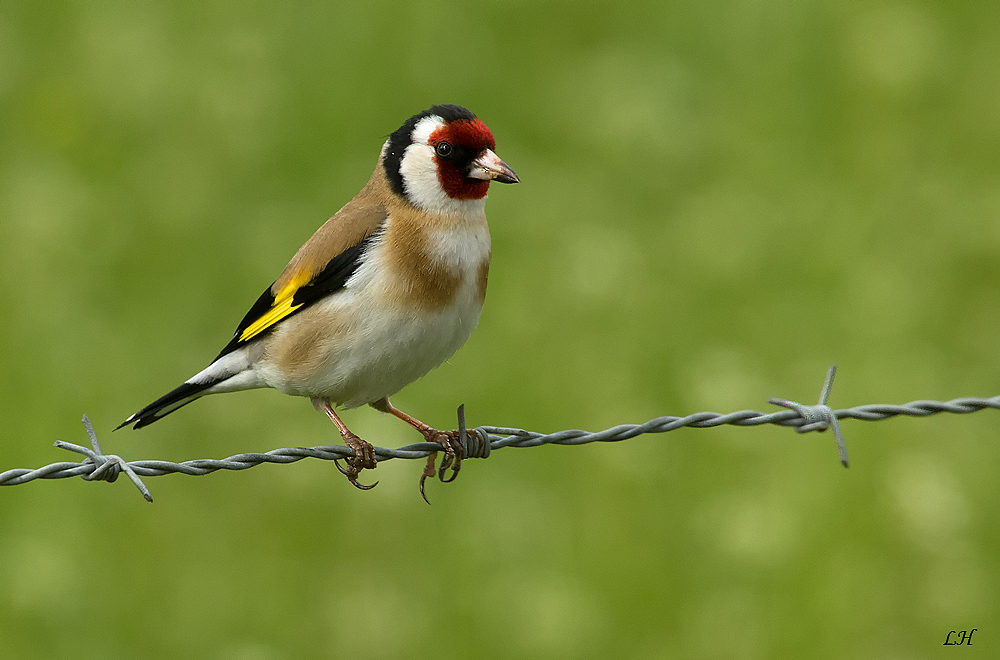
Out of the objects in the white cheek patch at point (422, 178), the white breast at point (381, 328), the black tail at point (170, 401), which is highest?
the white cheek patch at point (422, 178)

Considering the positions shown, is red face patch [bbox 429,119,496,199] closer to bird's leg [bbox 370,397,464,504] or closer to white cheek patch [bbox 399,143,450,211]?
white cheek patch [bbox 399,143,450,211]

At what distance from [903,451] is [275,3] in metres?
6.00

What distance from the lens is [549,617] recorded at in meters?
6.03

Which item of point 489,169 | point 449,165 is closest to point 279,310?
point 449,165

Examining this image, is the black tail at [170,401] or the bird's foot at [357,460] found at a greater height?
the black tail at [170,401]

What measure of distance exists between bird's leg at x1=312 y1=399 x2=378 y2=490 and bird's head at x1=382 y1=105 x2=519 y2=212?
3.15 feet

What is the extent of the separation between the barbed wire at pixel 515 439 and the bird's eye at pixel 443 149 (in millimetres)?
1190

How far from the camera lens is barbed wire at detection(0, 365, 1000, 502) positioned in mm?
3852

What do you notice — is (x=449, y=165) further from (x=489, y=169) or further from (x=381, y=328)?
(x=381, y=328)

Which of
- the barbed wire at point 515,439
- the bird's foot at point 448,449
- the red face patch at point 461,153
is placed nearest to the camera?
the barbed wire at point 515,439

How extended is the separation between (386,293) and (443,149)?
714 millimetres

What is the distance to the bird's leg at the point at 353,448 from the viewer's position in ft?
16.2

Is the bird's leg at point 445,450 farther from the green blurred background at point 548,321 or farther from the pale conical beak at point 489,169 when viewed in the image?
the pale conical beak at point 489,169

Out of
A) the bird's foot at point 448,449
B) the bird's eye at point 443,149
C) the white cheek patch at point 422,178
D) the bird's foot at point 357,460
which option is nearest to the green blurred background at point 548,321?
the bird's foot at point 357,460
